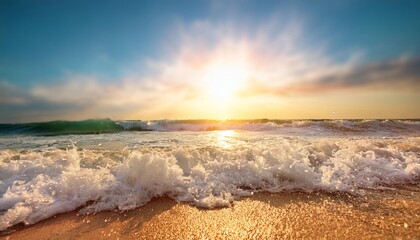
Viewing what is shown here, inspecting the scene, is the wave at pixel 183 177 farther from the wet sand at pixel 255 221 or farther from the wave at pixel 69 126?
the wave at pixel 69 126

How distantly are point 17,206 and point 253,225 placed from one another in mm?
3202

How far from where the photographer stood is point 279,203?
13.8 ft

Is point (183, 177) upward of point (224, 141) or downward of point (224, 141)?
downward

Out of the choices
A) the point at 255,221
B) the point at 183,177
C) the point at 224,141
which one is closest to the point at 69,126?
the point at 224,141

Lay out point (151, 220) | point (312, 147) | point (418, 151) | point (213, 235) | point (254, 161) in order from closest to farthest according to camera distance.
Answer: point (213, 235)
point (151, 220)
point (254, 161)
point (312, 147)
point (418, 151)

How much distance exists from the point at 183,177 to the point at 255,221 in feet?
5.97

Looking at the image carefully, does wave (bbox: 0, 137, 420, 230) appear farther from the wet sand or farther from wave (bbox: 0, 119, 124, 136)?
wave (bbox: 0, 119, 124, 136)

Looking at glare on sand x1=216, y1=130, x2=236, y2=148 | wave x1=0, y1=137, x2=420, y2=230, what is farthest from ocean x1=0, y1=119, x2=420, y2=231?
glare on sand x1=216, y1=130, x2=236, y2=148

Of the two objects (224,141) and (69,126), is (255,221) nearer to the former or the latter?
(224,141)

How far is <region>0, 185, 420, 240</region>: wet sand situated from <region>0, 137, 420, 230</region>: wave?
274mm

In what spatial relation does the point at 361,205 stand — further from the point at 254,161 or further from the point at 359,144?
the point at 359,144

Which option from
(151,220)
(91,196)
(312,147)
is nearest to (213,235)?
(151,220)

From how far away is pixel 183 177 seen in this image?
16.4 feet

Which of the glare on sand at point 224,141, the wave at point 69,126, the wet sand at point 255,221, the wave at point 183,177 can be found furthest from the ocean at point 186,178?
the wave at point 69,126
